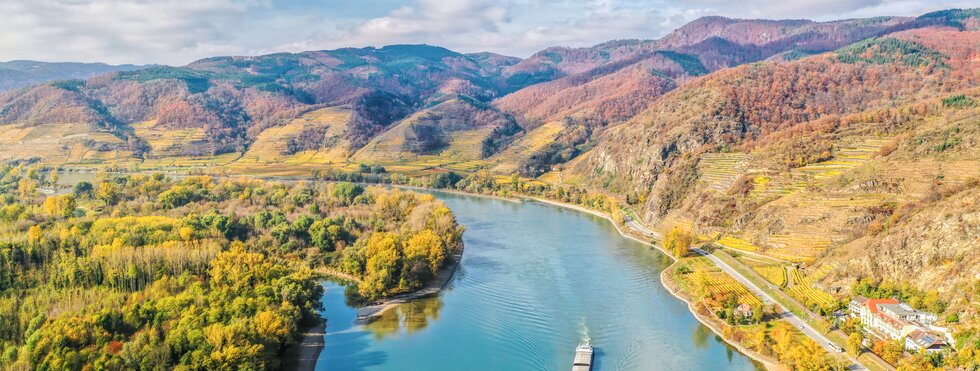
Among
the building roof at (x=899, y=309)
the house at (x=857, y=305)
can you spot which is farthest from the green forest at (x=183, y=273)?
the building roof at (x=899, y=309)

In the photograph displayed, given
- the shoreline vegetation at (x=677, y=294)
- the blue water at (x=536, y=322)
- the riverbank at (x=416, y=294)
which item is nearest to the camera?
the shoreline vegetation at (x=677, y=294)

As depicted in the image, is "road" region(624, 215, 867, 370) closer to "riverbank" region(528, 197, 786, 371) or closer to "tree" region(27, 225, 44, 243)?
"riverbank" region(528, 197, 786, 371)

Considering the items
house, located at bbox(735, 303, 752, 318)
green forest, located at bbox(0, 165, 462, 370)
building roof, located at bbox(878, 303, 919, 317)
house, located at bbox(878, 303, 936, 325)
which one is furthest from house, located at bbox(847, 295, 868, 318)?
green forest, located at bbox(0, 165, 462, 370)

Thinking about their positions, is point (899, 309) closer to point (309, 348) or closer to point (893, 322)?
point (893, 322)

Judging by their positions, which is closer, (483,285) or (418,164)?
(483,285)

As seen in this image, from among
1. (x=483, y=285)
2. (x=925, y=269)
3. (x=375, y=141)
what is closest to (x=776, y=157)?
(x=925, y=269)

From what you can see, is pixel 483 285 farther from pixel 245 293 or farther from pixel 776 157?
pixel 776 157

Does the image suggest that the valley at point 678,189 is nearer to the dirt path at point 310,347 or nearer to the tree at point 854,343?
the tree at point 854,343
